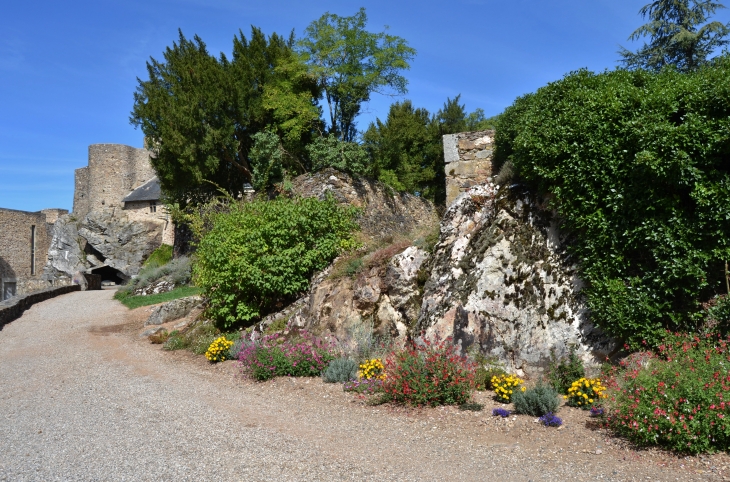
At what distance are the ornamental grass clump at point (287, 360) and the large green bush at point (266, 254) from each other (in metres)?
2.13

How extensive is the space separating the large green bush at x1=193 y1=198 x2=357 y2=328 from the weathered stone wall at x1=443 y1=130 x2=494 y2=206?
273 centimetres

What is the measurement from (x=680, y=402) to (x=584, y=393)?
1216 mm

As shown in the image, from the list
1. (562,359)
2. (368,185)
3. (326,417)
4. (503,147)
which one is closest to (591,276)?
(562,359)

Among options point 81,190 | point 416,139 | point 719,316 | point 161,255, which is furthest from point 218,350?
point 81,190

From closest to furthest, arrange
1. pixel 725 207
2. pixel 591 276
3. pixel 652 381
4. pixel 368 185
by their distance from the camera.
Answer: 1. pixel 652 381
2. pixel 725 207
3. pixel 591 276
4. pixel 368 185

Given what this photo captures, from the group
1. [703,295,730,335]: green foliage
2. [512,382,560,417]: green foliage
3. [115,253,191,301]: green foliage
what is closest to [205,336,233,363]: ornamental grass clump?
[512,382,560,417]: green foliage

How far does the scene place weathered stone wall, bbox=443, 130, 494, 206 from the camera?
11.6 meters

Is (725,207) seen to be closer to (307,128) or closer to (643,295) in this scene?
(643,295)

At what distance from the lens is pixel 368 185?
54.9 feet

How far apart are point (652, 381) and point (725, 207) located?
2094mm

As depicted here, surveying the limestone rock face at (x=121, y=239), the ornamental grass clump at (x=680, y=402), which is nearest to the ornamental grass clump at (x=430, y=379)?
the ornamental grass clump at (x=680, y=402)

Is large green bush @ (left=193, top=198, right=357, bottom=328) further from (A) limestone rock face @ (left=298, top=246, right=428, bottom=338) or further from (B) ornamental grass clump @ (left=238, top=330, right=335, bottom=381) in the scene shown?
(B) ornamental grass clump @ (left=238, top=330, right=335, bottom=381)

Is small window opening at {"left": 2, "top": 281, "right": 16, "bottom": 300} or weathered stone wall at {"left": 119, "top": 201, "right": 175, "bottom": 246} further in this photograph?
weathered stone wall at {"left": 119, "top": 201, "right": 175, "bottom": 246}

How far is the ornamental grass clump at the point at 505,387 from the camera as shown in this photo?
225 inches
